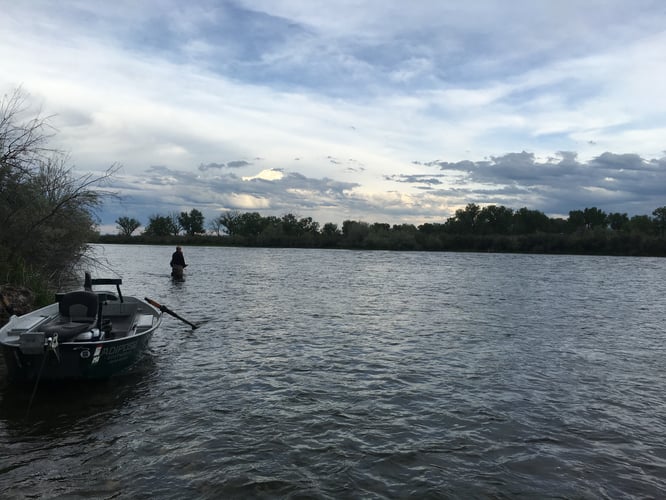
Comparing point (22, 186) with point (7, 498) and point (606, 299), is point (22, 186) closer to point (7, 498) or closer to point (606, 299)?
point (7, 498)

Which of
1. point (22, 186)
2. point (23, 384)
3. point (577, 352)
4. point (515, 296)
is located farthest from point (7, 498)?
point (515, 296)

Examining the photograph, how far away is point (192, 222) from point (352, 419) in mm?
172717

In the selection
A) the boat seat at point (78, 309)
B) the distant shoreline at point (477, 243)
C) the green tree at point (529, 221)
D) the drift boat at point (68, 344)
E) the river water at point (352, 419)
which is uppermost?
the green tree at point (529, 221)

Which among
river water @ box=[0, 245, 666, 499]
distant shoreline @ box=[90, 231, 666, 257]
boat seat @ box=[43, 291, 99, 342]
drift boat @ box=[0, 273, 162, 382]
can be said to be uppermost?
distant shoreline @ box=[90, 231, 666, 257]

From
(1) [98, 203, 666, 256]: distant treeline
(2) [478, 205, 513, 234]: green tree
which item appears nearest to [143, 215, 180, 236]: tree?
(1) [98, 203, 666, 256]: distant treeline

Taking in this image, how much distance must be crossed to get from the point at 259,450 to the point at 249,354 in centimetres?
622

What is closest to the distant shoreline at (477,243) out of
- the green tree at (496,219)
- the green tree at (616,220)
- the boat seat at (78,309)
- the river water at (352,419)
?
the green tree at (496,219)

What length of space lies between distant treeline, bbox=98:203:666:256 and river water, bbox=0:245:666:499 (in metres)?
113

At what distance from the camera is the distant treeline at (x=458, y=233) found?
11750 centimetres

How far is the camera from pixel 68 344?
29.8ft

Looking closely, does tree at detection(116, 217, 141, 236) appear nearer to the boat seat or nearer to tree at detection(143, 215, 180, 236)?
tree at detection(143, 215, 180, 236)

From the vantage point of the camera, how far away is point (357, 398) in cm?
987

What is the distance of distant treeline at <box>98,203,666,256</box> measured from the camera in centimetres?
11750

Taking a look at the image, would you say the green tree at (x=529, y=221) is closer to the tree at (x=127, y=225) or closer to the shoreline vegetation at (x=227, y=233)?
the shoreline vegetation at (x=227, y=233)
